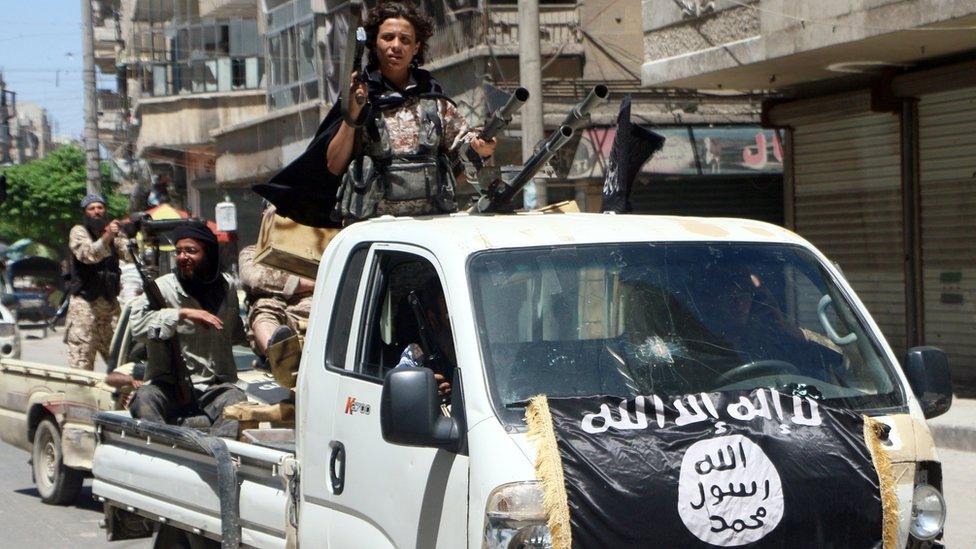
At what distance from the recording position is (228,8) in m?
33.4

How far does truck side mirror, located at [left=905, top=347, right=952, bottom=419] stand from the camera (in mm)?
4293

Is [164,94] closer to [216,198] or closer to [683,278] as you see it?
[216,198]

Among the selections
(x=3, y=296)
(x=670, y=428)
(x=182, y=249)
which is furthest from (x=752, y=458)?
(x=3, y=296)

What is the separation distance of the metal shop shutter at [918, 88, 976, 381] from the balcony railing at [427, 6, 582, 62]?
6132 millimetres

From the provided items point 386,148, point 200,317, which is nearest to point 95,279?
point 200,317

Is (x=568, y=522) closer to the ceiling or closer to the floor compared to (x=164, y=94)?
closer to the floor

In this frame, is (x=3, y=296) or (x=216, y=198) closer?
(x=3, y=296)

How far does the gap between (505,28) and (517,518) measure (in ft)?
51.5

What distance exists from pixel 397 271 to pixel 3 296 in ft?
48.9

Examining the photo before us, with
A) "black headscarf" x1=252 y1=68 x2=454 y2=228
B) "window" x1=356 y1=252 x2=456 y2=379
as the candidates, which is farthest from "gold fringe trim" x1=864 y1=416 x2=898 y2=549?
"black headscarf" x1=252 y1=68 x2=454 y2=228

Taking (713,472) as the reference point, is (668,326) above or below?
above

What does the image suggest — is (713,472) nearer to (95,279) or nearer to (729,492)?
(729,492)

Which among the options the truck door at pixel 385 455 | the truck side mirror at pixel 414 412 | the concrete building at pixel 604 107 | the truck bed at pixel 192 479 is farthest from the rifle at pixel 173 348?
the concrete building at pixel 604 107

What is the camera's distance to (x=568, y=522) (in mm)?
3453
